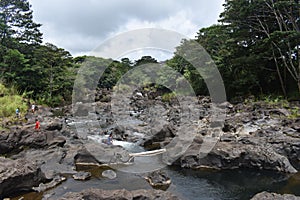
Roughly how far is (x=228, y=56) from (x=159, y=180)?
820 inches

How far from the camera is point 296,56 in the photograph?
72.0ft

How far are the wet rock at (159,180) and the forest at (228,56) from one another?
10.3 metres

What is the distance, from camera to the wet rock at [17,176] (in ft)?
24.0

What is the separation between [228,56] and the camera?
26.4 meters

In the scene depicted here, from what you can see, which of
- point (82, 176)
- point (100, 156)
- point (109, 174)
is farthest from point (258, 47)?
point (82, 176)

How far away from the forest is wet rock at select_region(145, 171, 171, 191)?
10.3m

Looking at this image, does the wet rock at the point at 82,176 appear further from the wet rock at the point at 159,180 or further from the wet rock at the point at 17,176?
the wet rock at the point at 159,180

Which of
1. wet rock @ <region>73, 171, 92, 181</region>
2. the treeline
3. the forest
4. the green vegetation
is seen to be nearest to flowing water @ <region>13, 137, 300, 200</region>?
wet rock @ <region>73, 171, 92, 181</region>

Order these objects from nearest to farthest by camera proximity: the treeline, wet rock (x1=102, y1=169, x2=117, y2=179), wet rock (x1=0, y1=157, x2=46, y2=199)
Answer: wet rock (x1=0, y1=157, x2=46, y2=199)
wet rock (x1=102, y1=169, x2=117, y2=179)
the treeline

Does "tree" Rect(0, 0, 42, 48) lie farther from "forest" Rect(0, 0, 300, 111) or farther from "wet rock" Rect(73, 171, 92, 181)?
"wet rock" Rect(73, 171, 92, 181)

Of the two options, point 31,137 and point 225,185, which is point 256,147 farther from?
point 31,137

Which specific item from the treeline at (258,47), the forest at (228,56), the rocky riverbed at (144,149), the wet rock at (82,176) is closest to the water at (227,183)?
the rocky riverbed at (144,149)

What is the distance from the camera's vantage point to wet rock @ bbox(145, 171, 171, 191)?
8492 millimetres

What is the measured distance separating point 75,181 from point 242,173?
6.34 meters
